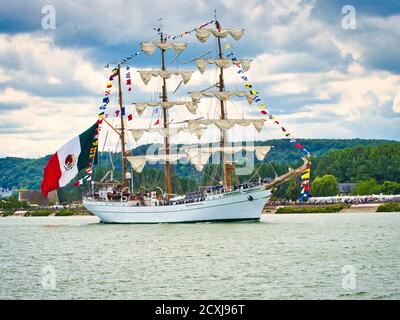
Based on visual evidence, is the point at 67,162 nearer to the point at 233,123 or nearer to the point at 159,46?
the point at 159,46

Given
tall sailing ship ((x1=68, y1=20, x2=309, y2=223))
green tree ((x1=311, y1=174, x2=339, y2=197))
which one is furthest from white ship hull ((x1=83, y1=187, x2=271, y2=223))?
green tree ((x1=311, y1=174, x2=339, y2=197))

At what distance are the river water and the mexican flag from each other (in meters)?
18.6

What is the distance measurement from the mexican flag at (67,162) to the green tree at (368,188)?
291 feet

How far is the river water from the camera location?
40750mm

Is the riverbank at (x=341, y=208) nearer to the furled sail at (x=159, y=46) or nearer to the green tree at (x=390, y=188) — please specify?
the green tree at (x=390, y=188)

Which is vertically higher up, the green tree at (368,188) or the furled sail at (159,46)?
the furled sail at (159,46)

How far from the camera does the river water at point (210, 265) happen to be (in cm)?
4075

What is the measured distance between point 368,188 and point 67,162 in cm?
9299

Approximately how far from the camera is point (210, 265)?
49.8 meters

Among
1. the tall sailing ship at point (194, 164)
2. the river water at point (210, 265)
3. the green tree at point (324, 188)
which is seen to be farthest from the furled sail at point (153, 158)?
the green tree at point (324, 188)
